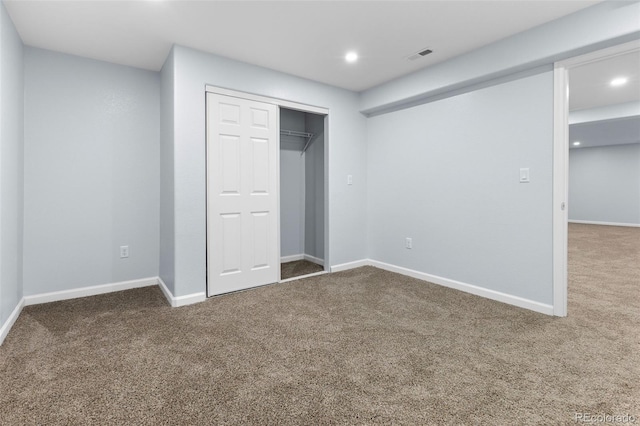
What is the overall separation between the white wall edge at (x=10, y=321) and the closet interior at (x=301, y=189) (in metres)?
2.78

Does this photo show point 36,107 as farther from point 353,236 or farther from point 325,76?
point 353,236


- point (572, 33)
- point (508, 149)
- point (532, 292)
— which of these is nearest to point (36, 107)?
point (508, 149)

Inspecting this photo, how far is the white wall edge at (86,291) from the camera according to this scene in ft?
9.66

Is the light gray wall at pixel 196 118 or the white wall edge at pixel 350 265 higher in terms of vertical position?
the light gray wall at pixel 196 118

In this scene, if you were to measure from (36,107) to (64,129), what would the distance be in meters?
0.27

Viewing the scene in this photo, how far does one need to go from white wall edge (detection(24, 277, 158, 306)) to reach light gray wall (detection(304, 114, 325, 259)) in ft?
7.17

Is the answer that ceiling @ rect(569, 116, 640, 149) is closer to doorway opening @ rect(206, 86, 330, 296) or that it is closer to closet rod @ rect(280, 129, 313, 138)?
closet rod @ rect(280, 129, 313, 138)

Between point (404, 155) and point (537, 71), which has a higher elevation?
point (537, 71)

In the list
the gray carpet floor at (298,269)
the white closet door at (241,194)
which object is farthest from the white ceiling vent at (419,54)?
the gray carpet floor at (298,269)

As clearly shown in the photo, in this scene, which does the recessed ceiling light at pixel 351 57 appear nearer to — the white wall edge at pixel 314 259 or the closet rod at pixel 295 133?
the closet rod at pixel 295 133

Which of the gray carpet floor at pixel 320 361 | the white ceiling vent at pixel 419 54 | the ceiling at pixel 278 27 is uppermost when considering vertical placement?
the white ceiling vent at pixel 419 54

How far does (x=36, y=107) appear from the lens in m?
2.93

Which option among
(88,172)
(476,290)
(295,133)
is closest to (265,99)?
(295,133)

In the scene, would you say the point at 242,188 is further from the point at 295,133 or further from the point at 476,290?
the point at 476,290
